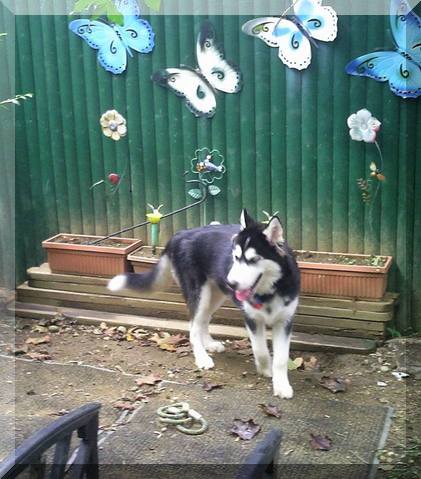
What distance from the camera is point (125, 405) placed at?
13.0 feet

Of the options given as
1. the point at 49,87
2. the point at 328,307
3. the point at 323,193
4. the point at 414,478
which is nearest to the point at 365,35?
the point at 323,193

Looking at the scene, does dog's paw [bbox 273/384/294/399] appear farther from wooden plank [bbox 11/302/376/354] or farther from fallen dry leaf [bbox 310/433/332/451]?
wooden plank [bbox 11/302/376/354]

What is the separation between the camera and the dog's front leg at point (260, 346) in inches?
164

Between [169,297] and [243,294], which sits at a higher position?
[243,294]

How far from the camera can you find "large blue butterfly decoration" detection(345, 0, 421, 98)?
4414 mm

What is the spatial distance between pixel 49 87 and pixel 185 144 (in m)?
1.15

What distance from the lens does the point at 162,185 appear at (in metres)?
5.24

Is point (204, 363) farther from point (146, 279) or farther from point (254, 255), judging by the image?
point (254, 255)

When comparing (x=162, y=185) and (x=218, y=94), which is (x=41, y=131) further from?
(x=218, y=94)

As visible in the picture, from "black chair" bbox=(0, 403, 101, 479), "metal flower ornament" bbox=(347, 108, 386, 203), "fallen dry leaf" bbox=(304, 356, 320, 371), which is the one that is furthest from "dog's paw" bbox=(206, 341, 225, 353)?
"black chair" bbox=(0, 403, 101, 479)

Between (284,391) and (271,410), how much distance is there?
0.76 feet

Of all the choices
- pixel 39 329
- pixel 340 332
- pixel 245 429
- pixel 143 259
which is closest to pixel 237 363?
pixel 340 332

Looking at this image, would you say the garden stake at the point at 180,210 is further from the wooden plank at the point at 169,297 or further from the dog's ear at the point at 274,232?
the dog's ear at the point at 274,232

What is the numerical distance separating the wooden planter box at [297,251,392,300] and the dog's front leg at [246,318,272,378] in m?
0.66
